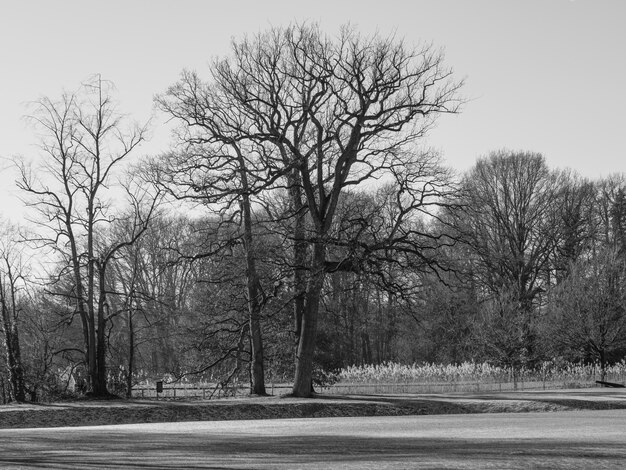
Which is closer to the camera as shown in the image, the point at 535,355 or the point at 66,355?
the point at 66,355

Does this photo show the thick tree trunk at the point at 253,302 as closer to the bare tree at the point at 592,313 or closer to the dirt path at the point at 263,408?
the dirt path at the point at 263,408

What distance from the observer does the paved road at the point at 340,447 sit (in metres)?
12.9

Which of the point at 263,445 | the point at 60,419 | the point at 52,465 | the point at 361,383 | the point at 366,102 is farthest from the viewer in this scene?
the point at 361,383

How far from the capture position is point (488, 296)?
60.4 metres

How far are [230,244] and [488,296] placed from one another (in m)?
30.2

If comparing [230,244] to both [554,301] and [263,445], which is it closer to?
[263,445]

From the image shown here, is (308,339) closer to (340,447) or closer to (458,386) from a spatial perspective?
(458,386)

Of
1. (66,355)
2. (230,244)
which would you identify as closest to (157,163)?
(230,244)

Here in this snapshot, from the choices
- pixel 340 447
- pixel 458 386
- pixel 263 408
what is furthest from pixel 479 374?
pixel 340 447

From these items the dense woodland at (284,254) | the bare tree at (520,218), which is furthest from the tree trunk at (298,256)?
the bare tree at (520,218)

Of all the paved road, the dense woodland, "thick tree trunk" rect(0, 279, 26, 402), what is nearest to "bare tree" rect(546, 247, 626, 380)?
the dense woodland

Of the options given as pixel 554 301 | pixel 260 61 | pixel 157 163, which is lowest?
pixel 554 301

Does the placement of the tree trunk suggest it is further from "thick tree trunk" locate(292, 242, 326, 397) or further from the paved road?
the paved road

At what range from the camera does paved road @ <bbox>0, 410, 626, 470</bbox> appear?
42.4 feet
